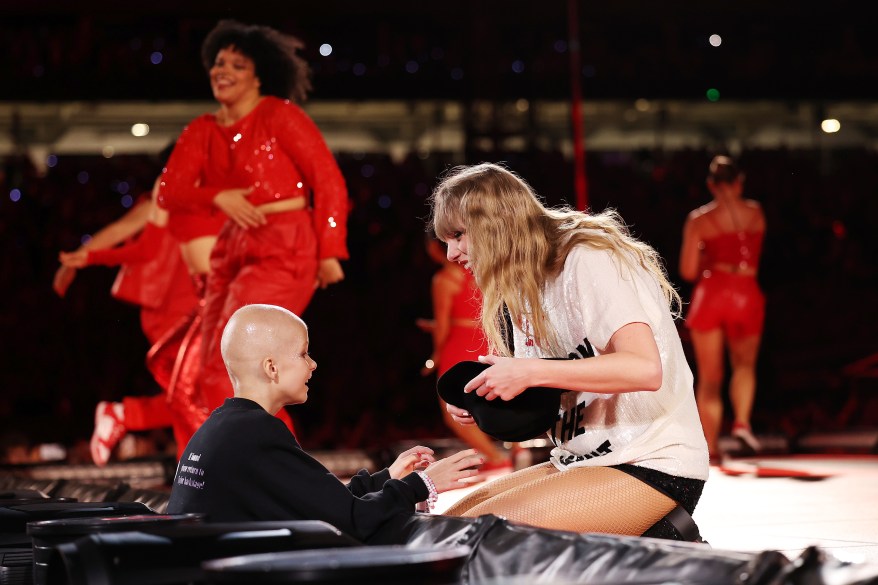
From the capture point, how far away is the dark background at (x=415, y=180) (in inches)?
323

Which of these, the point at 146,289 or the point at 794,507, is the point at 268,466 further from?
the point at 146,289

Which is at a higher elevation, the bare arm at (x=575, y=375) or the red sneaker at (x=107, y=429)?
the bare arm at (x=575, y=375)

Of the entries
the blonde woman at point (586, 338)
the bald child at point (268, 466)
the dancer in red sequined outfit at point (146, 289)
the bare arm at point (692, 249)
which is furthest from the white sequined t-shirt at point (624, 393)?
the bare arm at point (692, 249)

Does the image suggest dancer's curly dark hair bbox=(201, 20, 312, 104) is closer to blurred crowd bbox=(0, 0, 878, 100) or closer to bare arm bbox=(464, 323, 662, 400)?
bare arm bbox=(464, 323, 662, 400)

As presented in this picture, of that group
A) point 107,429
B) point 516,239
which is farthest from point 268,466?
point 107,429

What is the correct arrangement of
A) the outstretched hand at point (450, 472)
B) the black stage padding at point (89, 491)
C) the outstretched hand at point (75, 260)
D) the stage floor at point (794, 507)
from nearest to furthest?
the outstretched hand at point (450, 472) < the stage floor at point (794, 507) < the black stage padding at point (89, 491) < the outstretched hand at point (75, 260)

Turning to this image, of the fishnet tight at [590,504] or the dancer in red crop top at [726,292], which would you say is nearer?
the fishnet tight at [590,504]

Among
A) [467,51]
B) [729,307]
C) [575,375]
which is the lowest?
[729,307]

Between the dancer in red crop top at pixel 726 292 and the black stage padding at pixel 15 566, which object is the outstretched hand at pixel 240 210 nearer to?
the black stage padding at pixel 15 566

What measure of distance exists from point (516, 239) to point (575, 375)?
39 cm

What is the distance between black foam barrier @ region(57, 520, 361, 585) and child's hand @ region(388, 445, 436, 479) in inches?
24.7

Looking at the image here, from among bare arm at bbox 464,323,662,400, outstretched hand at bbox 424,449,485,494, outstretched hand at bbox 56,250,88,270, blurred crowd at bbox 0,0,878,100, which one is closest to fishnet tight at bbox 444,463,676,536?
outstretched hand at bbox 424,449,485,494

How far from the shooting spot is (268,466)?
7.48 ft

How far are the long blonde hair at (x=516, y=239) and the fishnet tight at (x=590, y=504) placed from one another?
12.6 inches
